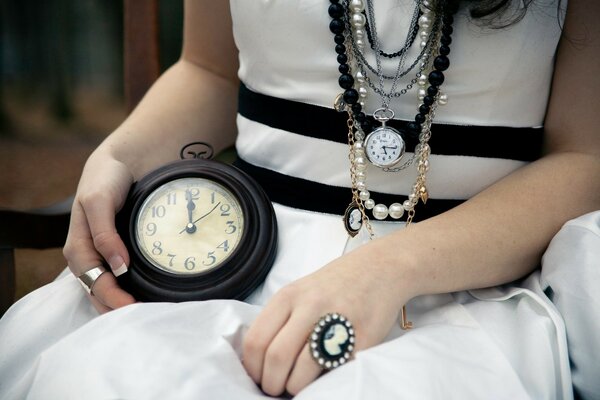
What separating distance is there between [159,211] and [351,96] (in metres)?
0.31

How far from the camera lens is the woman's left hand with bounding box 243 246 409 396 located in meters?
0.73

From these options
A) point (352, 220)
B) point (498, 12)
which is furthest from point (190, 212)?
point (498, 12)

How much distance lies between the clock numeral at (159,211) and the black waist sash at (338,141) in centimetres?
18

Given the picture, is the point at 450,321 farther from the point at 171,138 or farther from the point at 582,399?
the point at 171,138

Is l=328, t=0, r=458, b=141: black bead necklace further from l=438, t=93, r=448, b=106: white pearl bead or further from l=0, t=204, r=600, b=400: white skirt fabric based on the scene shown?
l=0, t=204, r=600, b=400: white skirt fabric

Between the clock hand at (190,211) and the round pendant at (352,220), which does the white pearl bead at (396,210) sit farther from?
the clock hand at (190,211)

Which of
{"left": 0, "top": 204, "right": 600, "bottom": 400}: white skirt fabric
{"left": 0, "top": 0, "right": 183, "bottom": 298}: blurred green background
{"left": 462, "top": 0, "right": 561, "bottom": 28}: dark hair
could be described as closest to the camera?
{"left": 0, "top": 204, "right": 600, "bottom": 400}: white skirt fabric

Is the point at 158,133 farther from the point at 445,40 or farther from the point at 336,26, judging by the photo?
the point at 445,40

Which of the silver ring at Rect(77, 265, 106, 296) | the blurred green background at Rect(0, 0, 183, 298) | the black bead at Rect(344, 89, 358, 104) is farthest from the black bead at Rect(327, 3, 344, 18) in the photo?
the blurred green background at Rect(0, 0, 183, 298)

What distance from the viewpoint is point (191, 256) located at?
36.2 inches

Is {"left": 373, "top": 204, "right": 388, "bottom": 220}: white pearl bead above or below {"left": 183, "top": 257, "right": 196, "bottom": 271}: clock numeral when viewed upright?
above

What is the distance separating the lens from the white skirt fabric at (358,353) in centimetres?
71

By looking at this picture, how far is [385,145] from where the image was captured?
92 centimetres

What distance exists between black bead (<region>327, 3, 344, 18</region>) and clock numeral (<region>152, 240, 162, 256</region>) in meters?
0.39
